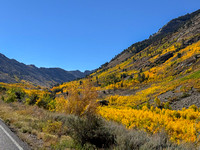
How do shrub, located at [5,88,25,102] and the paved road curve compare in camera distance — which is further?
shrub, located at [5,88,25,102]

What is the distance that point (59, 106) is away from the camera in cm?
1435

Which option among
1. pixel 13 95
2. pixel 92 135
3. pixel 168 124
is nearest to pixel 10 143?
pixel 92 135

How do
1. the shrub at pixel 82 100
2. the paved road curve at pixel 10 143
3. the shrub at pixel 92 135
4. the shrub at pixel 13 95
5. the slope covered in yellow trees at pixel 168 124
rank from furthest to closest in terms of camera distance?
1. the shrub at pixel 13 95
2. the shrub at pixel 82 100
3. the slope covered in yellow trees at pixel 168 124
4. the shrub at pixel 92 135
5. the paved road curve at pixel 10 143

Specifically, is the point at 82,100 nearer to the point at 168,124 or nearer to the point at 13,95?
the point at 168,124

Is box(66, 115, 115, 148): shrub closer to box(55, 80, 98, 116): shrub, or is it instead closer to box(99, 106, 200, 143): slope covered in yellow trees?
box(99, 106, 200, 143): slope covered in yellow trees

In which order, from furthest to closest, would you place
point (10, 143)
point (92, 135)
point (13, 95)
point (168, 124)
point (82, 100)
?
point (13, 95)
point (82, 100)
point (168, 124)
point (92, 135)
point (10, 143)

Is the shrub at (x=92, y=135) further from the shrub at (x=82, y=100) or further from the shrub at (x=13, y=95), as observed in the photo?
the shrub at (x=13, y=95)

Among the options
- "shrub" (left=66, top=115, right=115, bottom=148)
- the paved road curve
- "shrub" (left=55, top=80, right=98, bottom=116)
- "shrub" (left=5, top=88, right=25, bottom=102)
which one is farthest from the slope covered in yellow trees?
"shrub" (left=5, top=88, right=25, bottom=102)

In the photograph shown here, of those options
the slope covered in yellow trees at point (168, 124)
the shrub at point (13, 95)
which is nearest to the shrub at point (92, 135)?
the slope covered in yellow trees at point (168, 124)

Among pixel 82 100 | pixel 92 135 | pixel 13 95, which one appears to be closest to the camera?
pixel 92 135

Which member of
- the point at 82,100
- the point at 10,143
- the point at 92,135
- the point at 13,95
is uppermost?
the point at 82,100

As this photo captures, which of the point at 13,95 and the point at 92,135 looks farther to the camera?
the point at 13,95

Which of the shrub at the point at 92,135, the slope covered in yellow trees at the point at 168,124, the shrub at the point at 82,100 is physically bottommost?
the slope covered in yellow trees at the point at 168,124

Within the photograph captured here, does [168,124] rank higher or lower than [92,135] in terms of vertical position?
lower
